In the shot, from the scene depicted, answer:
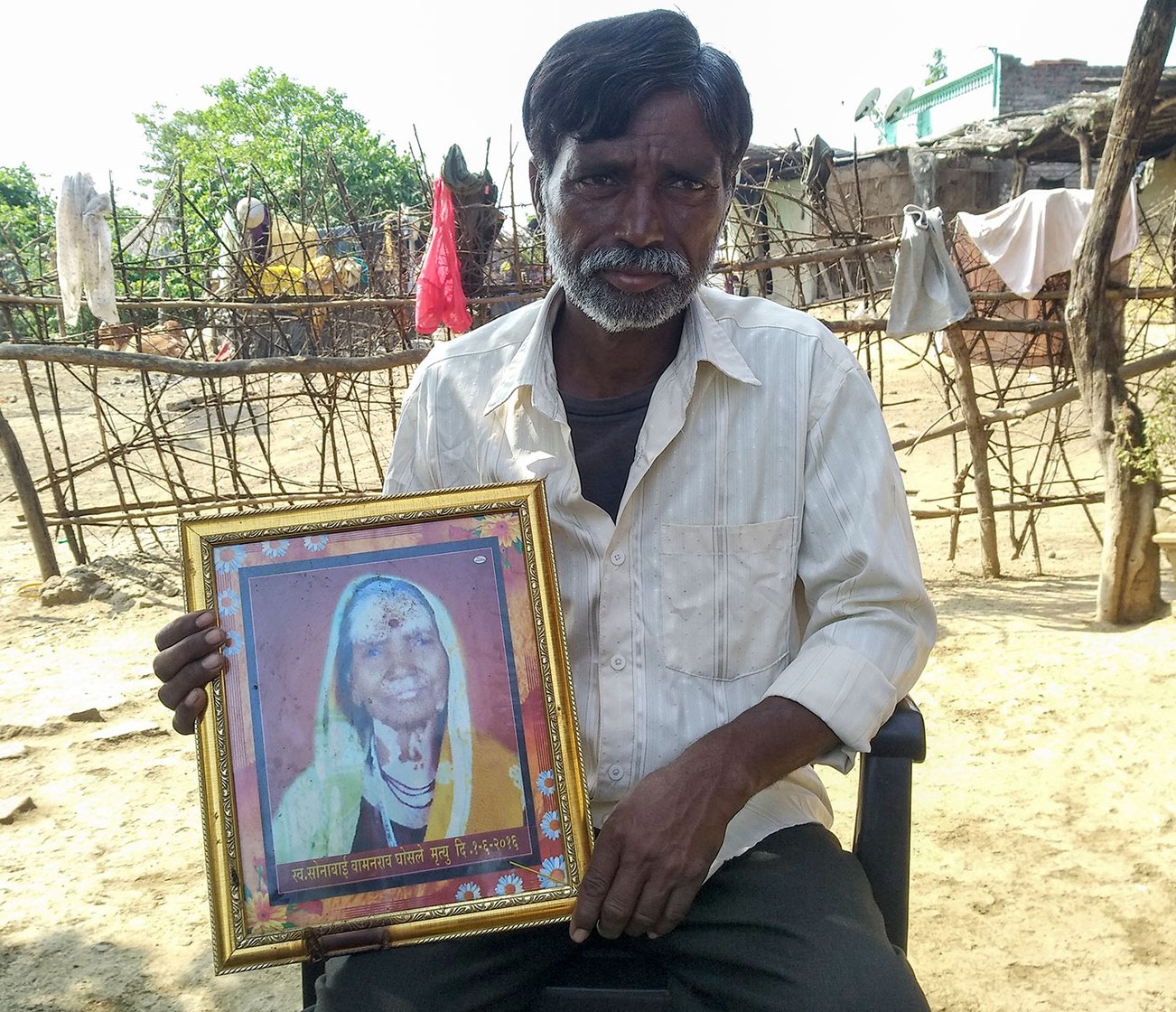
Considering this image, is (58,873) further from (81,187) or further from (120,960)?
(81,187)

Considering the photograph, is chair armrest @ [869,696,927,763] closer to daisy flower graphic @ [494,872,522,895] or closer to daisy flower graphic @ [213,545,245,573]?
daisy flower graphic @ [494,872,522,895]

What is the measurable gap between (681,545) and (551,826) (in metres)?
0.55

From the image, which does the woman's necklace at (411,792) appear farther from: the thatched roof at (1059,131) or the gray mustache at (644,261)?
the thatched roof at (1059,131)

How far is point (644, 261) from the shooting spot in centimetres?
178

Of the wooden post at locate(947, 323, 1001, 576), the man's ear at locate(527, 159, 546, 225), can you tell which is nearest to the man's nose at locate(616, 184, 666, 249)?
the man's ear at locate(527, 159, 546, 225)

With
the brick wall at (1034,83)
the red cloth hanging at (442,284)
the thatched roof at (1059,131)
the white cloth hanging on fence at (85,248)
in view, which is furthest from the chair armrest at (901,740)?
the brick wall at (1034,83)

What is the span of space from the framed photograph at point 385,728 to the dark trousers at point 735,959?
13 centimetres

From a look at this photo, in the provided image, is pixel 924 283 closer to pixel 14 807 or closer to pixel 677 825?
pixel 677 825

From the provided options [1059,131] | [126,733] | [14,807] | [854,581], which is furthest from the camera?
[1059,131]

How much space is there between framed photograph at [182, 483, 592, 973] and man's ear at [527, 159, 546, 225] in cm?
82

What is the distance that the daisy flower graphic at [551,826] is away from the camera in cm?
142

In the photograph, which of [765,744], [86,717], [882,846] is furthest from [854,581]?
[86,717]

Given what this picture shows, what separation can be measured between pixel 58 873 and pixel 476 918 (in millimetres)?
2688

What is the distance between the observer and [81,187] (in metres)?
6.06
